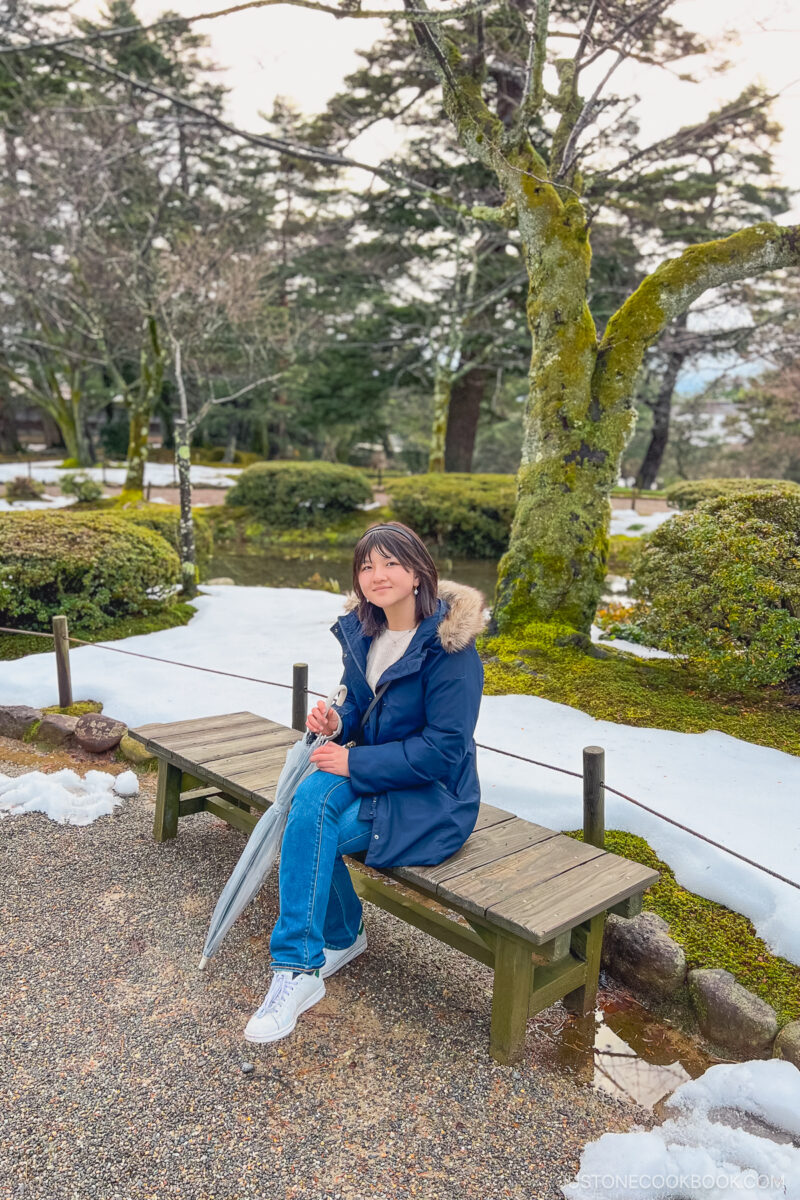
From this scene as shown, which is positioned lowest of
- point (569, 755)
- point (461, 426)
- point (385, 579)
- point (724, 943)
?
point (724, 943)

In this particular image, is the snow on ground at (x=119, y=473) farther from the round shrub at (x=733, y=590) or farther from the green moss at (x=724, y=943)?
the green moss at (x=724, y=943)

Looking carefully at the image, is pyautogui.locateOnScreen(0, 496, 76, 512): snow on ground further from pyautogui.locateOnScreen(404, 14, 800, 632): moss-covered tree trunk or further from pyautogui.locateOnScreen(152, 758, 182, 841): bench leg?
pyautogui.locateOnScreen(152, 758, 182, 841): bench leg

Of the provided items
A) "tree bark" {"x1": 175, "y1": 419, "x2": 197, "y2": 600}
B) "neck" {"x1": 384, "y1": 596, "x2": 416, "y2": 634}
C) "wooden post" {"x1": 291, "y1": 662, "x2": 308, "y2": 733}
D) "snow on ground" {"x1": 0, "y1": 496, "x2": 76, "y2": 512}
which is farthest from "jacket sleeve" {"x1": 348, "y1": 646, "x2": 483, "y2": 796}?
"snow on ground" {"x1": 0, "y1": 496, "x2": 76, "y2": 512}

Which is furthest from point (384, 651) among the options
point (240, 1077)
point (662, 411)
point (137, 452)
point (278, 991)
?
point (662, 411)

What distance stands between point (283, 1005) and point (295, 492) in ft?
44.6

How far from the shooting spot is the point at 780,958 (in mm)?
2777

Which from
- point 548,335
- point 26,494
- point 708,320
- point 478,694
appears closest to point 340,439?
point 26,494

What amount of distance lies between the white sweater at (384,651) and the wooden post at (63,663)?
10.2 ft

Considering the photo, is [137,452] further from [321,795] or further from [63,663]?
[321,795]

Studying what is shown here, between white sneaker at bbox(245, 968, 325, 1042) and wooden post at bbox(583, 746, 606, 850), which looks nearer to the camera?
white sneaker at bbox(245, 968, 325, 1042)

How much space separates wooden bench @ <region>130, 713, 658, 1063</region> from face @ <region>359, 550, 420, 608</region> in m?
0.90

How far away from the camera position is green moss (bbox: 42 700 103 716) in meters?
5.20

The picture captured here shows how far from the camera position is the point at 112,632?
6.66m

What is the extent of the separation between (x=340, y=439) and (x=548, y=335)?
2172 cm
